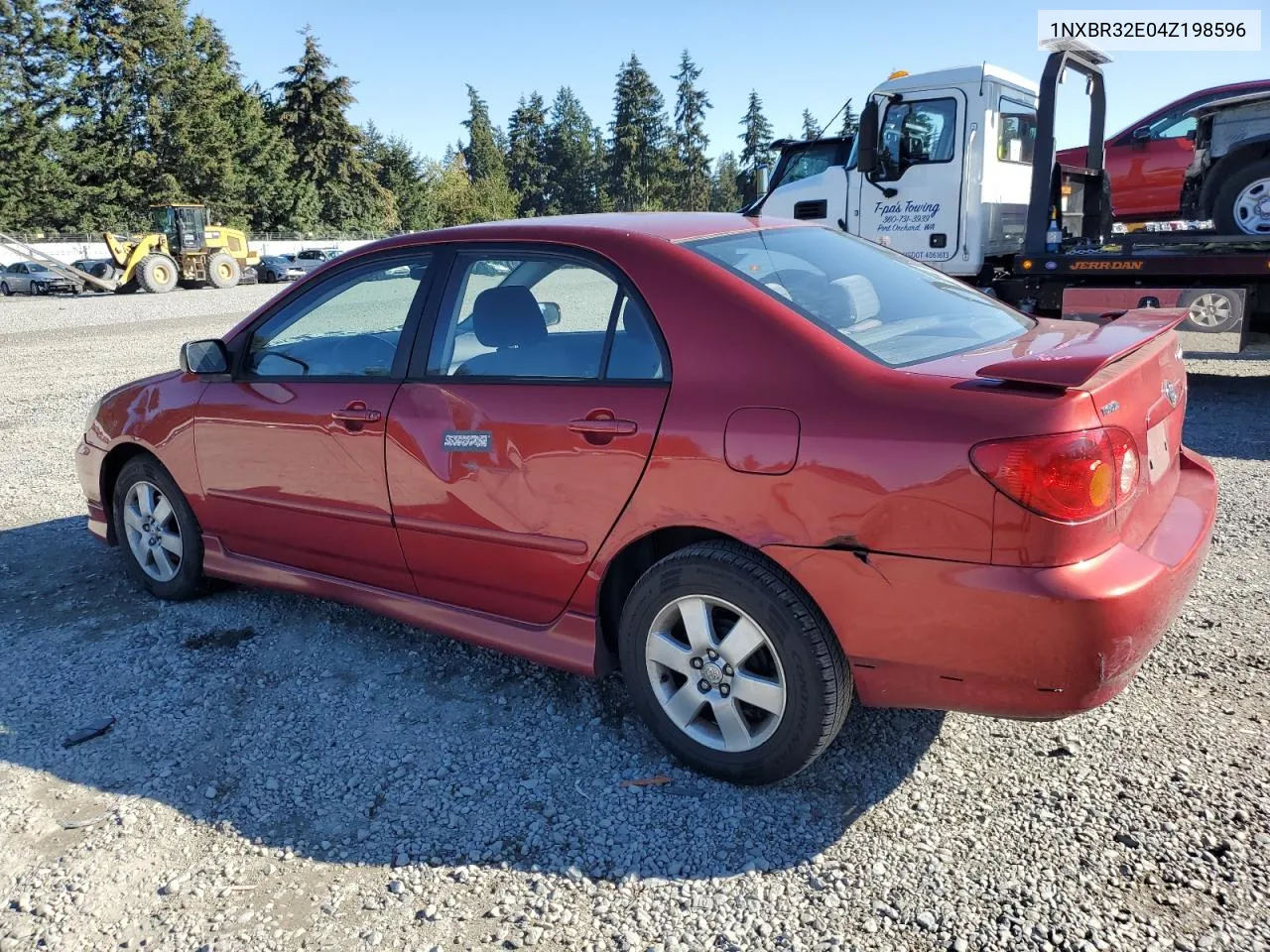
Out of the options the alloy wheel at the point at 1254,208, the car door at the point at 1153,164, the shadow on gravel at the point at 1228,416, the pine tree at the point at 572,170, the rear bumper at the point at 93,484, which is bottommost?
the shadow on gravel at the point at 1228,416

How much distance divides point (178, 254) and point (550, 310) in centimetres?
3484

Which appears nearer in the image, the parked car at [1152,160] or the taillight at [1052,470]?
the taillight at [1052,470]

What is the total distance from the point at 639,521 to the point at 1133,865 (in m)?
1.54

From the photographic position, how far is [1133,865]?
7.80ft

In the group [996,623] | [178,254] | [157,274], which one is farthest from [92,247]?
[996,623]

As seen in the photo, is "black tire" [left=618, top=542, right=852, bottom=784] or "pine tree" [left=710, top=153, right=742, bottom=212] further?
"pine tree" [left=710, top=153, right=742, bottom=212]

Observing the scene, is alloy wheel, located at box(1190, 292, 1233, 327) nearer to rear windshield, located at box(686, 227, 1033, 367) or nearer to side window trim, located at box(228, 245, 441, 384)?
rear windshield, located at box(686, 227, 1033, 367)

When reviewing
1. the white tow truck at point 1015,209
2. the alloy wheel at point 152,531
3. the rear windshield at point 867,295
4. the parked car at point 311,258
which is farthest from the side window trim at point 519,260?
the parked car at point 311,258

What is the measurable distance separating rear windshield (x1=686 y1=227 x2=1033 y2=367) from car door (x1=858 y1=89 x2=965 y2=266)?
6.43 meters

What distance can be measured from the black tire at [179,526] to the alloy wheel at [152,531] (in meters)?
0.02

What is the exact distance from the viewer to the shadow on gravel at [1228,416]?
21.4 feet

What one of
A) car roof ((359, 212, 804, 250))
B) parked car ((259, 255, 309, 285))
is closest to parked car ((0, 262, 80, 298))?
parked car ((259, 255, 309, 285))

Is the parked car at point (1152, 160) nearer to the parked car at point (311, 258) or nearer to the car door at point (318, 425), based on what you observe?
the car door at point (318, 425)

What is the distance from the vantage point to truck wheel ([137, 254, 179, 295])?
30.9 metres
